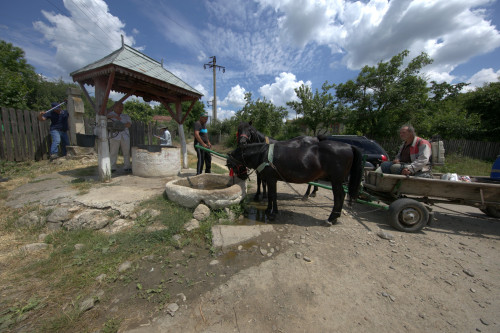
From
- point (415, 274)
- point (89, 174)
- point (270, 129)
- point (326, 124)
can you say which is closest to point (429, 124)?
point (326, 124)

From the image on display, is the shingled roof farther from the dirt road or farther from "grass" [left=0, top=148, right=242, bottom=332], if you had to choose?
the dirt road

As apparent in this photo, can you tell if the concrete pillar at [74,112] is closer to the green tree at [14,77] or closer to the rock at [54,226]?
the green tree at [14,77]

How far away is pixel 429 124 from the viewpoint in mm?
11555

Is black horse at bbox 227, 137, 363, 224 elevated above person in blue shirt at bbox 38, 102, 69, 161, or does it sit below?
below

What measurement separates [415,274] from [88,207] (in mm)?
5330

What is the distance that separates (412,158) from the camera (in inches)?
147

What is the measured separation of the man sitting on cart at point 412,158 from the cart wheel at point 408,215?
0.58 meters

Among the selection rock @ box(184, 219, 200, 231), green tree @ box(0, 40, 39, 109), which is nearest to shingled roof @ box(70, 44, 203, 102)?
rock @ box(184, 219, 200, 231)

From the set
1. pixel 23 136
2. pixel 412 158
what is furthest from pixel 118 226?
pixel 23 136

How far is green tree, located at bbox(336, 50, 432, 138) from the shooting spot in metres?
11.5

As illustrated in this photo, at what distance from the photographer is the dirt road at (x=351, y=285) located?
1746 mm

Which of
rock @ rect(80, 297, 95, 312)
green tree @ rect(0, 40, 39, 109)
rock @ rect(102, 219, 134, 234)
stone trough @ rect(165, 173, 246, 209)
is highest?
green tree @ rect(0, 40, 39, 109)

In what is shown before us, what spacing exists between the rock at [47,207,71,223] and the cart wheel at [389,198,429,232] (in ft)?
19.2

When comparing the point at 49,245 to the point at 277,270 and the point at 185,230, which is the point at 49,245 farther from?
the point at 277,270
